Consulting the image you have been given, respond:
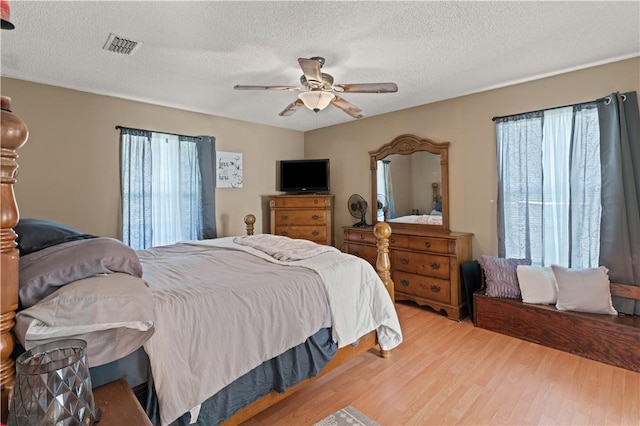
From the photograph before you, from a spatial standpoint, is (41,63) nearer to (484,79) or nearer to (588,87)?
(484,79)

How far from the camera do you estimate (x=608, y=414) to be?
181cm

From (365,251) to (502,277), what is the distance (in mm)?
1618

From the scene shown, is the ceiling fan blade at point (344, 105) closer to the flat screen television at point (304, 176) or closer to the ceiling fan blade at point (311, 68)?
the ceiling fan blade at point (311, 68)

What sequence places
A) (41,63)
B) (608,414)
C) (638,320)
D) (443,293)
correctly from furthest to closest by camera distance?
1. (443,293)
2. (41,63)
3. (638,320)
4. (608,414)

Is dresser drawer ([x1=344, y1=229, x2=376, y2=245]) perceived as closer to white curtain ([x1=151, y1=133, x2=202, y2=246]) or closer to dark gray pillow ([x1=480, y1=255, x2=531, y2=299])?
dark gray pillow ([x1=480, y1=255, x2=531, y2=299])

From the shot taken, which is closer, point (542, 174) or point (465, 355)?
point (465, 355)

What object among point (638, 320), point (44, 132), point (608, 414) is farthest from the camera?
point (44, 132)

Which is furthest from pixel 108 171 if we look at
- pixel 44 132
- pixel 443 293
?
pixel 443 293

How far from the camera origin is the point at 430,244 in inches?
136

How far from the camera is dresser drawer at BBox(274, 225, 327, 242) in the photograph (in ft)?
14.9

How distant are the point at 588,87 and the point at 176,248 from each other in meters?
3.99

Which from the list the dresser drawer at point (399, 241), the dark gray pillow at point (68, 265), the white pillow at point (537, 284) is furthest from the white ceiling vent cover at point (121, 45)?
the white pillow at point (537, 284)

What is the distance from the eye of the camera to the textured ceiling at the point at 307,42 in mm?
1880

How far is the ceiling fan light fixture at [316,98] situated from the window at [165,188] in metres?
1.99
